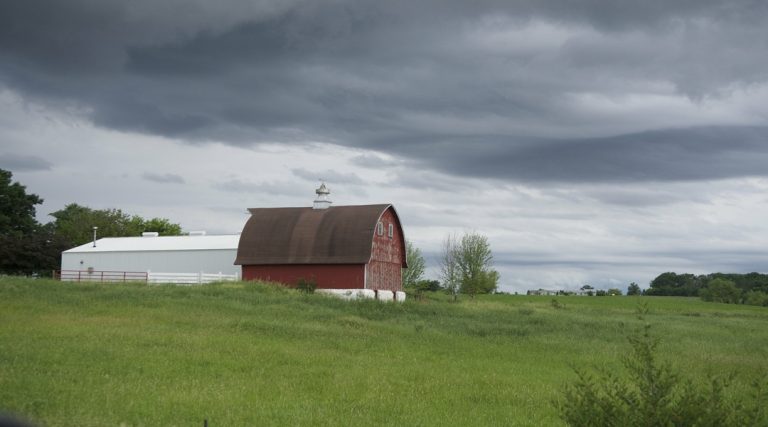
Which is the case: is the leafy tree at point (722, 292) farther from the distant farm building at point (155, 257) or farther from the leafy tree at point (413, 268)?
the distant farm building at point (155, 257)

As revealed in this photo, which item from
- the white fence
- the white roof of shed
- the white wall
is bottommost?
the white fence

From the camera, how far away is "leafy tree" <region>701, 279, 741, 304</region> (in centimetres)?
10381

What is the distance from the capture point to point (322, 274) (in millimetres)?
52875

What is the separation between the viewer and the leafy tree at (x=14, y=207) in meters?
76.6

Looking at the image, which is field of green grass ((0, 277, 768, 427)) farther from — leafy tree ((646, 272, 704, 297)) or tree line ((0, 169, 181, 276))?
leafy tree ((646, 272, 704, 297))

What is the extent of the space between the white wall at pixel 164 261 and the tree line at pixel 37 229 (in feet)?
26.2

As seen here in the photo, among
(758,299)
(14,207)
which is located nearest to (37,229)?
(14,207)

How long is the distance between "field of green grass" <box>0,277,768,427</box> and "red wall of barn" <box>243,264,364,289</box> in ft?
39.1

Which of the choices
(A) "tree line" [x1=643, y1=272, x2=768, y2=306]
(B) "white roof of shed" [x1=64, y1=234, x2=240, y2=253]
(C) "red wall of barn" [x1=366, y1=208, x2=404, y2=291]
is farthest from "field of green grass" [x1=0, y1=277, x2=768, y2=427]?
(A) "tree line" [x1=643, y1=272, x2=768, y2=306]

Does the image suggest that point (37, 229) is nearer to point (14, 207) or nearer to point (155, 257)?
point (14, 207)

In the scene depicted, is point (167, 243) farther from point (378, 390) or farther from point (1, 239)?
point (378, 390)

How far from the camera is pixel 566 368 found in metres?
23.6

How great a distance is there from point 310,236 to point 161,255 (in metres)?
13.1

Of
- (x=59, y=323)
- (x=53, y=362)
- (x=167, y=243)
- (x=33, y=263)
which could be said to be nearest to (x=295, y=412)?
(x=53, y=362)
